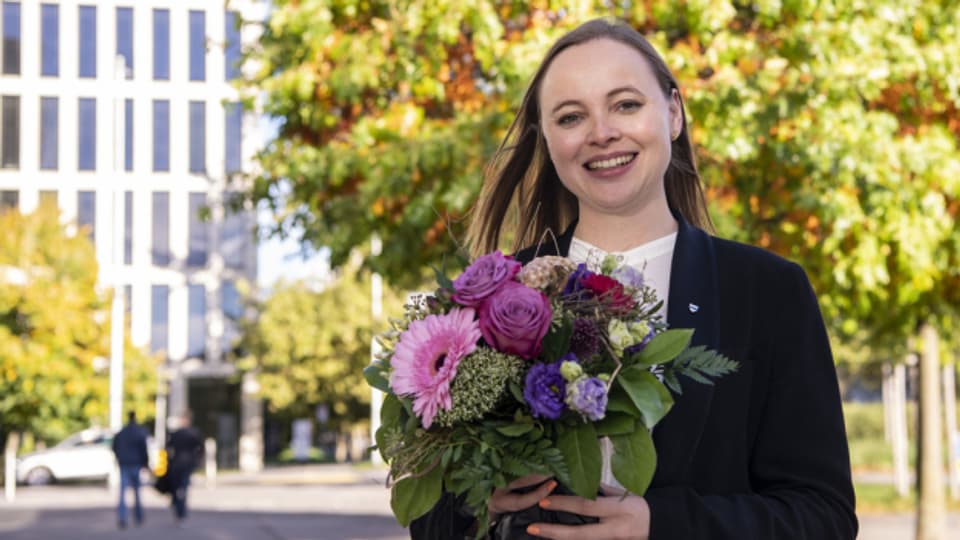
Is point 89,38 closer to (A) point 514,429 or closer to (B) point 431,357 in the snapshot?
(B) point 431,357

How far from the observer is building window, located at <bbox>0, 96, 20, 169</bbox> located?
186 feet

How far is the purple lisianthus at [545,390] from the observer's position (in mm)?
2123

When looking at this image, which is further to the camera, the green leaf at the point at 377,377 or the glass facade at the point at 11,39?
the glass facade at the point at 11,39

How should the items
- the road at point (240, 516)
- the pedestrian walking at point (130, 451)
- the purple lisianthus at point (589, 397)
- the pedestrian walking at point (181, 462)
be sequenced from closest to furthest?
the purple lisianthus at point (589, 397)
the road at point (240, 516)
the pedestrian walking at point (181, 462)
the pedestrian walking at point (130, 451)

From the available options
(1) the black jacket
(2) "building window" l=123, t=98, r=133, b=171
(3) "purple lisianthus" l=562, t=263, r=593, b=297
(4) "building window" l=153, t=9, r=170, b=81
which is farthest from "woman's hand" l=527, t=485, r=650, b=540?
(4) "building window" l=153, t=9, r=170, b=81

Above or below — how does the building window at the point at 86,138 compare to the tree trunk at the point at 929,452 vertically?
Answer: above

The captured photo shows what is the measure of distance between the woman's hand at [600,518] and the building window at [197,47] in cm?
5717

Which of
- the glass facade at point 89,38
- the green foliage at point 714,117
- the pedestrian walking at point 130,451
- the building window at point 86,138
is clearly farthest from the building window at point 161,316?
the green foliage at point 714,117

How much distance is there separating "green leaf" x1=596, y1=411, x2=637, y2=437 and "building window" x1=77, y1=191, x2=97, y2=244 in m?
56.4

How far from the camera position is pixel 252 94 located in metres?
13.4

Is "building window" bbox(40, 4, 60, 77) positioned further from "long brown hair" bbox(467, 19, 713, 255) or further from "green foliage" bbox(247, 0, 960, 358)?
"long brown hair" bbox(467, 19, 713, 255)

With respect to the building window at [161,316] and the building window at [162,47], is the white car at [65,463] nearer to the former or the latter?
the building window at [161,316]

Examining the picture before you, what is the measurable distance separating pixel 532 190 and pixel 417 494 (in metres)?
0.97

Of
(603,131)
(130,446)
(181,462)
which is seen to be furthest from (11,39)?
(603,131)
